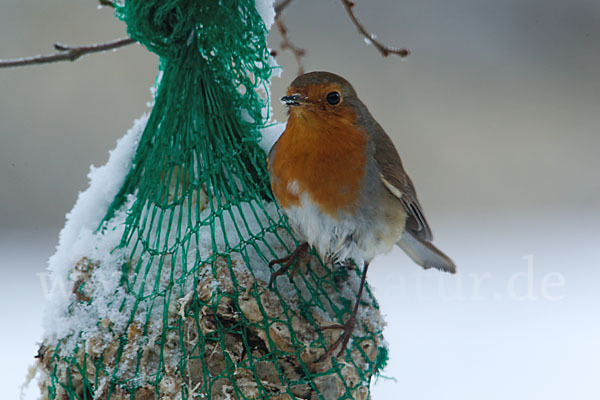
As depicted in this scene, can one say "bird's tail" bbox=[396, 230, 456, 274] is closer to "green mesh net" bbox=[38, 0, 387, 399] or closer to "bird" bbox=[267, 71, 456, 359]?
"bird" bbox=[267, 71, 456, 359]

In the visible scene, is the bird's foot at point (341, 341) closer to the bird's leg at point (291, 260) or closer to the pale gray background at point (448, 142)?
the bird's leg at point (291, 260)

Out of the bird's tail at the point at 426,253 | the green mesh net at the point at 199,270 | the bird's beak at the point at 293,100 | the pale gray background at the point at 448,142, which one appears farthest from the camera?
the pale gray background at the point at 448,142

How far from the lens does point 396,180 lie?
7.68 feet

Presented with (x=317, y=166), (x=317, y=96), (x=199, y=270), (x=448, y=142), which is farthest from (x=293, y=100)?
(x=448, y=142)

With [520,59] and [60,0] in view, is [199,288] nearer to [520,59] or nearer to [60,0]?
[60,0]

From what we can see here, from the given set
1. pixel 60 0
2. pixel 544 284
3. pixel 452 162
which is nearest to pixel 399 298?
pixel 544 284

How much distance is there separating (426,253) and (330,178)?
648 millimetres

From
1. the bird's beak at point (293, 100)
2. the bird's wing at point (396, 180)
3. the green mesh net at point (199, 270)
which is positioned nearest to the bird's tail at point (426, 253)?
the bird's wing at point (396, 180)

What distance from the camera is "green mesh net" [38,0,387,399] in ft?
6.09

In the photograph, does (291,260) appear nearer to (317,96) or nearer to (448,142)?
(317,96)

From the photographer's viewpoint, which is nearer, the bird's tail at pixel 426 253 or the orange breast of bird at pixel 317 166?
the orange breast of bird at pixel 317 166

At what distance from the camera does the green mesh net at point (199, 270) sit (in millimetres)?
1856

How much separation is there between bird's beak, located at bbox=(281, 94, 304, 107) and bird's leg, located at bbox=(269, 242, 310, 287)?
17.0 inches

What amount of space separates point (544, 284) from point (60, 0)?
4260 millimetres
